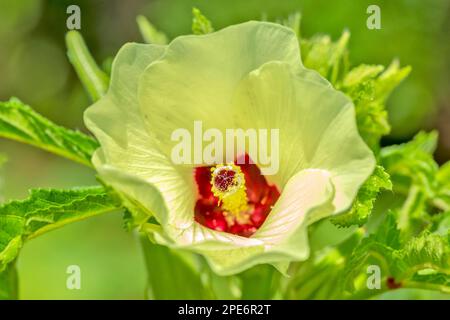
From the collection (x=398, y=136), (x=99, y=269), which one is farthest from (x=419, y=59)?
(x=99, y=269)

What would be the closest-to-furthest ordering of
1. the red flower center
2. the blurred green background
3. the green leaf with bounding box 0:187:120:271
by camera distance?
the green leaf with bounding box 0:187:120:271 → the red flower center → the blurred green background

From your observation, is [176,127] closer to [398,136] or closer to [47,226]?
[47,226]

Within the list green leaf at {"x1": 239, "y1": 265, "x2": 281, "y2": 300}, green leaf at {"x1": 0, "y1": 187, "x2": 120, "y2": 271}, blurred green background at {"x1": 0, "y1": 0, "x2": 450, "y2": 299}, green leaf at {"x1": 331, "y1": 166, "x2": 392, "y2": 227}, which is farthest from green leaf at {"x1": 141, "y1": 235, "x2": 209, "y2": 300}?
blurred green background at {"x1": 0, "y1": 0, "x2": 450, "y2": 299}

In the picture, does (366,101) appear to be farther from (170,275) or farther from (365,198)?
(170,275)

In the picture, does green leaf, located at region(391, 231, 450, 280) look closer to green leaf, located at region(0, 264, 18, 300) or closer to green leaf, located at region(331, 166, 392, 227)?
green leaf, located at region(331, 166, 392, 227)

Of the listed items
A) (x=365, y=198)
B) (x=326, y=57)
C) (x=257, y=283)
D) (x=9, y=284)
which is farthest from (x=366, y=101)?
(x=9, y=284)
